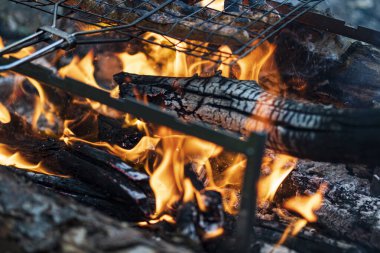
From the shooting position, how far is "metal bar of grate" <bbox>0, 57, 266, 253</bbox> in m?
1.55

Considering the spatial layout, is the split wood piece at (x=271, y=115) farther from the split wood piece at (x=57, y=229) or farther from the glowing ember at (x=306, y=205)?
the split wood piece at (x=57, y=229)

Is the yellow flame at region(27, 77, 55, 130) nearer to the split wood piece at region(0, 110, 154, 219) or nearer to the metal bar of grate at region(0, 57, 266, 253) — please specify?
the split wood piece at region(0, 110, 154, 219)

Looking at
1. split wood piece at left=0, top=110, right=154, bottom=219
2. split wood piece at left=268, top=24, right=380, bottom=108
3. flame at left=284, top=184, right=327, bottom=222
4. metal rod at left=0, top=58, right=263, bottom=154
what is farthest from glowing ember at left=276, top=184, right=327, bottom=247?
metal rod at left=0, top=58, right=263, bottom=154

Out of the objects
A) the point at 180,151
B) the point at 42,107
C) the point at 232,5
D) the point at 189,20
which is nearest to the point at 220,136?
the point at 180,151

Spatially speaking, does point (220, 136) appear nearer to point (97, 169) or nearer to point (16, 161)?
point (97, 169)

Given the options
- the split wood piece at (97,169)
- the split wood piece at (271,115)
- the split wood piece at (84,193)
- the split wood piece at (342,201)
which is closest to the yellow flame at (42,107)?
the split wood piece at (97,169)

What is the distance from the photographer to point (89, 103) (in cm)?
336

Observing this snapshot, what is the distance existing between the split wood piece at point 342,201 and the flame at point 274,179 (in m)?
0.07

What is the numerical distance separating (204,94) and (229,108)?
186 millimetres

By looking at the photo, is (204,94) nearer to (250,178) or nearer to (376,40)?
(250,178)

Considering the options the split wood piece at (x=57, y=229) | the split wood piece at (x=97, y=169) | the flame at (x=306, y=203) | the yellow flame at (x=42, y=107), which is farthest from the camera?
the yellow flame at (x=42, y=107)

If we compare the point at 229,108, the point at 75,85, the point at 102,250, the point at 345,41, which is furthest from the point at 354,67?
the point at 102,250

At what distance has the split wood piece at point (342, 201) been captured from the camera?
231 centimetres

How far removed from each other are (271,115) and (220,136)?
58 cm
